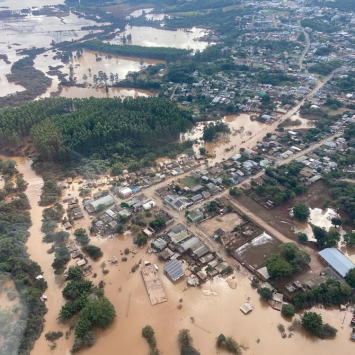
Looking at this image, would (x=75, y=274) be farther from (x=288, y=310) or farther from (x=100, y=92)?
(x=100, y=92)

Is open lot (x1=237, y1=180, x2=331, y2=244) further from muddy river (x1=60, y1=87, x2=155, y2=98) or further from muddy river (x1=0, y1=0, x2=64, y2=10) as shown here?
muddy river (x1=0, y1=0, x2=64, y2=10)

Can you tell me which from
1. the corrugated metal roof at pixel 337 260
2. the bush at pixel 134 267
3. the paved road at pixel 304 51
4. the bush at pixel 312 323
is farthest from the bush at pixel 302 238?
the paved road at pixel 304 51

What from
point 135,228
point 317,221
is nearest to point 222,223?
point 135,228

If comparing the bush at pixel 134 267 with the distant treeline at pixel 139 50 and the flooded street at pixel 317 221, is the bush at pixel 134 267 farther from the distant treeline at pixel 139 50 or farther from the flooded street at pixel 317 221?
the distant treeline at pixel 139 50

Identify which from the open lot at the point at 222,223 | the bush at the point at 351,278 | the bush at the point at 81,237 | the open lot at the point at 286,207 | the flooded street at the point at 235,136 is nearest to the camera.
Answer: the bush at the point at 351,278

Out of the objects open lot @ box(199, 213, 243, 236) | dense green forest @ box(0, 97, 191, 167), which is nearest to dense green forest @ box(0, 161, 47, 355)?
dense green forest @ box(0, 97, 191, 167)

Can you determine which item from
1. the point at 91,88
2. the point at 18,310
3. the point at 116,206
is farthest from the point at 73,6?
the point at 18,310

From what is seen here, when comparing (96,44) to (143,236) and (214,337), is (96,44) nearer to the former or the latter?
(143,236)
